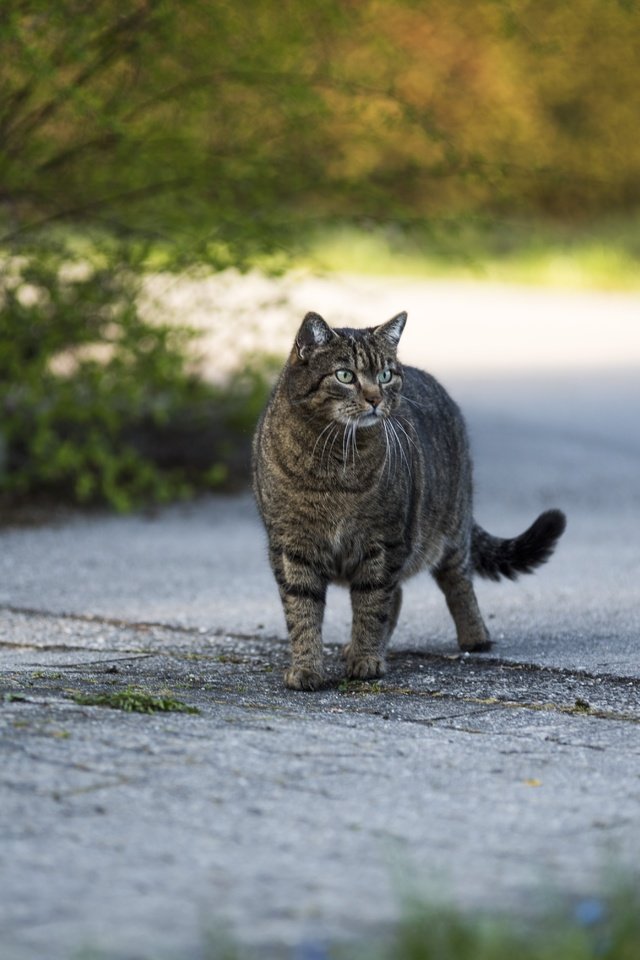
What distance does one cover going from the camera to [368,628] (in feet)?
16.2

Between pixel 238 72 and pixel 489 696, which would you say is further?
pixel 238 72

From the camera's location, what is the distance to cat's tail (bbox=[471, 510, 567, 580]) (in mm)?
5699

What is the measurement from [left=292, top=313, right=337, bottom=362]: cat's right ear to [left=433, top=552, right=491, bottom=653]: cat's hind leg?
0.99 metres

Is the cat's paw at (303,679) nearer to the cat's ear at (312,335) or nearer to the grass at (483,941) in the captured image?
the cat's ear at (312,335)

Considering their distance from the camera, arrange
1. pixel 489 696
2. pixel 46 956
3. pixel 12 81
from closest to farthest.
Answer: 1. pixel 46 956
2. pixel 489 696
3. pixel 12 81

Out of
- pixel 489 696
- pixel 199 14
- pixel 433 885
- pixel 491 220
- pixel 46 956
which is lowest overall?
pixel 46 956

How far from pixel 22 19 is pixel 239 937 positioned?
20.1 feet

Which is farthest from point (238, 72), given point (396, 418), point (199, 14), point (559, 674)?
point (559, 674)

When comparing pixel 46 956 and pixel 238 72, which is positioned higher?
pixel 238 72

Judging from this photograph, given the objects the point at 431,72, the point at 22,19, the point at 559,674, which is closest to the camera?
the point at 559,674

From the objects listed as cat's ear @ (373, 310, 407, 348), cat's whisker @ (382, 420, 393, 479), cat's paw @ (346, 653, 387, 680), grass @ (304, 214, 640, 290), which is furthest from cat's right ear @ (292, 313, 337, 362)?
grass @ (304, 214, 640, 290)

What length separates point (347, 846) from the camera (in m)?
3.02

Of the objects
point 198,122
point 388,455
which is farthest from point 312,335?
point 198,122

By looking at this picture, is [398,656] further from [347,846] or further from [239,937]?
[239,937]
